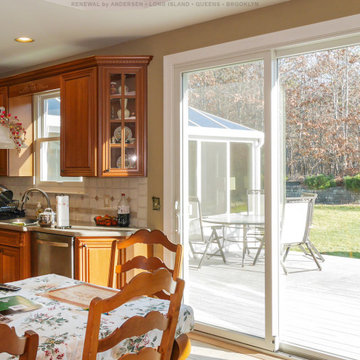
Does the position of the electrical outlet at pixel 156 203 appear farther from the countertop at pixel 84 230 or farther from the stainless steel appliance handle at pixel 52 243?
the stainless steel appliance handle at pixel 52 243

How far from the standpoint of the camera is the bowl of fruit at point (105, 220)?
4184 millimetres

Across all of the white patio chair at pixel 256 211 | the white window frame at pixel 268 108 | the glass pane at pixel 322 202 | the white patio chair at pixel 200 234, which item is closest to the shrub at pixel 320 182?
the glass pane at pixel 322 202

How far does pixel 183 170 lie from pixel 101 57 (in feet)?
4.04

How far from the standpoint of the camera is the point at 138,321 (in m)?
1.49

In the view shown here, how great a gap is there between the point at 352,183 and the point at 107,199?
2.34 m

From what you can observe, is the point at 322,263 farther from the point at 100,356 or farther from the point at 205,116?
the point at 100,356

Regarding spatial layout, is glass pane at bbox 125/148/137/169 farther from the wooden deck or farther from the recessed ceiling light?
the recessed ceiling light

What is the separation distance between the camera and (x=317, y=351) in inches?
125

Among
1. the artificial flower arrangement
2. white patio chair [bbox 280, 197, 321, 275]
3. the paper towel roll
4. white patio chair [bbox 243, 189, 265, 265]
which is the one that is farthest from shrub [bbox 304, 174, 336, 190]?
the artificial flower arrangement

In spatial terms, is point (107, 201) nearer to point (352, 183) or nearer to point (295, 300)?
point (295, 300)

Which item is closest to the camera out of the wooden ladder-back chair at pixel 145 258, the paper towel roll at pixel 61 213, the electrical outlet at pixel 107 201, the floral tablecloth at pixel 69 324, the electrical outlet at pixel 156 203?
the floral tablecloth at pixel 69 324

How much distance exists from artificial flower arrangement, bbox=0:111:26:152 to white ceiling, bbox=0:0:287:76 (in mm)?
688

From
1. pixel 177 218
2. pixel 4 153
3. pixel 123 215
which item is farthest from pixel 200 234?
pixel 4 153

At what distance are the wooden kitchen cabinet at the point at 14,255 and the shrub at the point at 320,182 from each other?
2.59m
